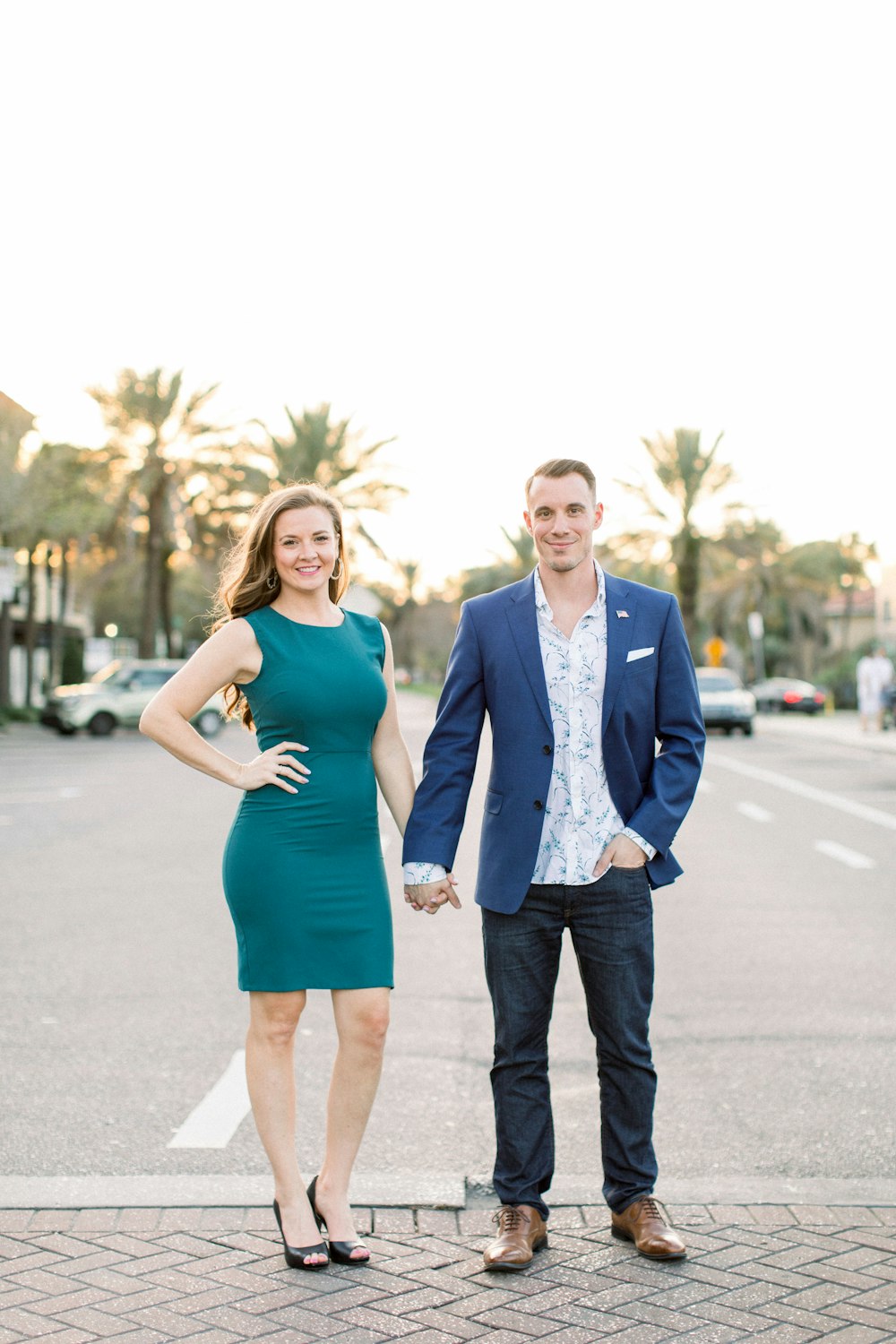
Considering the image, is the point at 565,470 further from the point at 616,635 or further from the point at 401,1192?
the point at 401,1192

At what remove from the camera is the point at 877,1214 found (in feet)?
13.3

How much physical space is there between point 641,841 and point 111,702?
31.7 meters

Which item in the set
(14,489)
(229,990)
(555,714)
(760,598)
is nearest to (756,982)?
(229,990)

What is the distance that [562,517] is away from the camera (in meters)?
3.93

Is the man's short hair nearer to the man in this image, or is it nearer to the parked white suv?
the man

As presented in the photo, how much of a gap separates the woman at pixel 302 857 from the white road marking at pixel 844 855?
8631 mm

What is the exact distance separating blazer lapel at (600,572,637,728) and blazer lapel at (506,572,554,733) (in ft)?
0.49

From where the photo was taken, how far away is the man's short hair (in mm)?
3963

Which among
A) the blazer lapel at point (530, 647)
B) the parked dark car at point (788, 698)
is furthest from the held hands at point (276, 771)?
the parked dark car at point (788, 698)

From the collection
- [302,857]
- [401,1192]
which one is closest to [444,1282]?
[401,1192]

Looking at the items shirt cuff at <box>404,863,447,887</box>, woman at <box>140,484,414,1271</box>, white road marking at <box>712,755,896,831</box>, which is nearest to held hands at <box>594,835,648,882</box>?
shirt cuff at <box>404,863,447,887</box>

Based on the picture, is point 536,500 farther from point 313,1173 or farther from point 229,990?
point 229,990

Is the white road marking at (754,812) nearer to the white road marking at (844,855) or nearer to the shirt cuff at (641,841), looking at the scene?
the white road marking at (844,855)

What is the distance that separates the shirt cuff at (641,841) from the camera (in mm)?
3836
